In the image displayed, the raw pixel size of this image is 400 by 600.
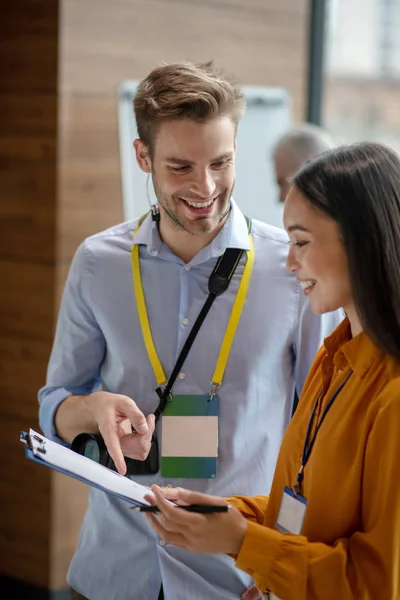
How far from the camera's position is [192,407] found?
6.41ft

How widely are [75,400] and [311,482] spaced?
75 centimetres

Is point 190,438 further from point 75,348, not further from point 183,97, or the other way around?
point 183,97

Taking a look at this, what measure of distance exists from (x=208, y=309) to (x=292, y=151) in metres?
2.07

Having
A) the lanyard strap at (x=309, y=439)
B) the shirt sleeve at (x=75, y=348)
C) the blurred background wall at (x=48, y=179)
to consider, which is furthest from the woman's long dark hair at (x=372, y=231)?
the blurred background wall at (x=48, y=179)

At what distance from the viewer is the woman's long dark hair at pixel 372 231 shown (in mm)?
1406

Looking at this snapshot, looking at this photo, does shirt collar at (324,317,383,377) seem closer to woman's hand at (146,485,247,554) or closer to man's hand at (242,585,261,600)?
woman's hand at (146,485,247,554)

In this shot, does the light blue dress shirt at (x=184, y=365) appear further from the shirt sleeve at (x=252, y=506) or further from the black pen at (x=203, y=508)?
the black pen at (x=203, y=508)

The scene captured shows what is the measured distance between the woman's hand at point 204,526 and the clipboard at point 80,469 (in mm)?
69

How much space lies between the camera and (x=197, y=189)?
1.93m

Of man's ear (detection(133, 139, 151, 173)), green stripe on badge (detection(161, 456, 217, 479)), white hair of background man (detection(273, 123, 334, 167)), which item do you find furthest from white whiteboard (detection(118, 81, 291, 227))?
green stripe on badge (detection(161, 456, 217, 479))

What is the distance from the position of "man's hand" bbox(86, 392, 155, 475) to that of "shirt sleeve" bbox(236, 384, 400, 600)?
1.38 feet

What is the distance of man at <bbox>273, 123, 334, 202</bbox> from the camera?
3891 mm

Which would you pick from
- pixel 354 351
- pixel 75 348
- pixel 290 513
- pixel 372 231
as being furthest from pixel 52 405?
pixel 372 231

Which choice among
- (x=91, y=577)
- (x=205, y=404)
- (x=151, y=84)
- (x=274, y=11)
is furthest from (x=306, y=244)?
(x=274, y=11)
